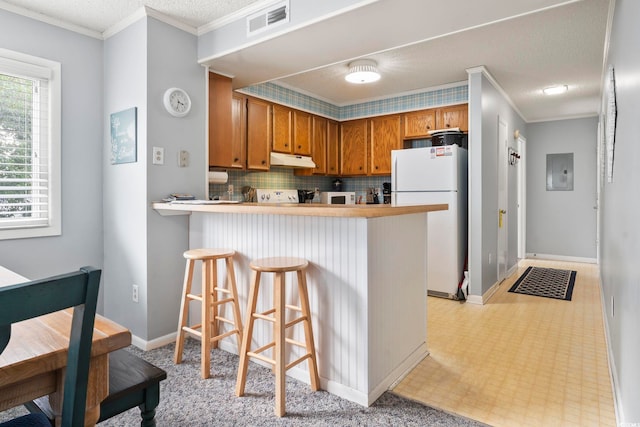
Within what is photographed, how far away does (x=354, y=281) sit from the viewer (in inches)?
78.5

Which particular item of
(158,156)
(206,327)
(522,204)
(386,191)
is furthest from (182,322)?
(522,204)

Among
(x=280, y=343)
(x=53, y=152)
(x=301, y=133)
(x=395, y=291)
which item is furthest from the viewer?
(x=301, y=133)

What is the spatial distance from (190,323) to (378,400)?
1.60 meters

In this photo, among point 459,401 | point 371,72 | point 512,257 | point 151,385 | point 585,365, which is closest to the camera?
point 151,385

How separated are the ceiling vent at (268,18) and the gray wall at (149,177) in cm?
62

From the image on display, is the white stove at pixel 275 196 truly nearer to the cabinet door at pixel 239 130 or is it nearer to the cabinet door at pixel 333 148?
the cabinet door at pixel 239 130

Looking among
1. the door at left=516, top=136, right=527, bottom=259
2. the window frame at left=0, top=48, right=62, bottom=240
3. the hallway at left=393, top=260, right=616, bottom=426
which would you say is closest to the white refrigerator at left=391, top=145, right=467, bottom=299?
the hallway at left=393, top=260, right=616, bottom=426

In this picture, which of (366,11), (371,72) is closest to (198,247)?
(366,11)

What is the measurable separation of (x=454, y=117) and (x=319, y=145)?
1.73 meters

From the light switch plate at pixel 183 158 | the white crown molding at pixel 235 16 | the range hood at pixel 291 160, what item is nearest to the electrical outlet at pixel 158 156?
the light switch plate at pixel 183 158

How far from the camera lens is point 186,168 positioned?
2.92 meters

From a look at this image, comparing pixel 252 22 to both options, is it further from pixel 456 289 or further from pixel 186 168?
pixel 456 289

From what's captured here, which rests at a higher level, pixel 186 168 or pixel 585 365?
pixel 186 168

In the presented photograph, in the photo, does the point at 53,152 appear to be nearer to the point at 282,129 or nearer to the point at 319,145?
the point at 282,129
